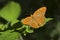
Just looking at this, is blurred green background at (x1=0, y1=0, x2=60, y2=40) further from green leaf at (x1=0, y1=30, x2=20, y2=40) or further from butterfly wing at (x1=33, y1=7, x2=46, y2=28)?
green leaf at (x1=0, y1=30, x2=20, y2=40)

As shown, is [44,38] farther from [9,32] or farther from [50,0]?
[9,32]

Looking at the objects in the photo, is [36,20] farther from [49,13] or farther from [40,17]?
[49,13]

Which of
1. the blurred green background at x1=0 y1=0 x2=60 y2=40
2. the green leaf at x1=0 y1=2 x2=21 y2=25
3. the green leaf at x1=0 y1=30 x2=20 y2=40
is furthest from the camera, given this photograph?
the blurred green background at x1=0 y1=0 x2=60 y2=40

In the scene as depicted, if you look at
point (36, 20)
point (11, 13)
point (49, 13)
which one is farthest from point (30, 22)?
point (49, 13)

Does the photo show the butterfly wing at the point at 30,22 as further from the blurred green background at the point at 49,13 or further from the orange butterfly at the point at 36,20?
the blurred green background at the point at 49,13

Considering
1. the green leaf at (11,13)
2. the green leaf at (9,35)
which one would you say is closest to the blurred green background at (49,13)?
the green leaf at (11,13)

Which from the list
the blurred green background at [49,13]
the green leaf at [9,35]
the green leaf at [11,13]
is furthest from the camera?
the blurred green background at [49,13]

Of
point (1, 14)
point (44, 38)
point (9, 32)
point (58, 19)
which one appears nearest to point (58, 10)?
point (58, 19)

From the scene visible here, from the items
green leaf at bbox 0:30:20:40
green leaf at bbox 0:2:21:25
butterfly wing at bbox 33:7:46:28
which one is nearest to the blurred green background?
green leaf at bbox 0:2:21:25

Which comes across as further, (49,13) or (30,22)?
(49,13)

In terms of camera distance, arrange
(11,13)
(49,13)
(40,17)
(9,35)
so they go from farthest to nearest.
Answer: (49,13), (11,13), (40,17), (9,35)

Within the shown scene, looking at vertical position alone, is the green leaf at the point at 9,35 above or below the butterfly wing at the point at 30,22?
below
